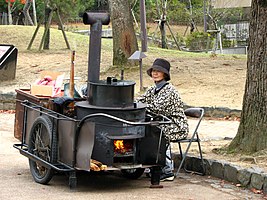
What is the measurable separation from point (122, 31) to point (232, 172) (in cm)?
1095

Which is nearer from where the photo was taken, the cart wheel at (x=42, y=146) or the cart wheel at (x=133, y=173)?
the cart wheel at (x=42, y=146)

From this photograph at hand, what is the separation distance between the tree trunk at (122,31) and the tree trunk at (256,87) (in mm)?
9911

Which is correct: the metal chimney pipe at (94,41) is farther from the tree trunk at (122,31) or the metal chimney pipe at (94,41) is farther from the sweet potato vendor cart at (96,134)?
the tree trunk at (122,31)

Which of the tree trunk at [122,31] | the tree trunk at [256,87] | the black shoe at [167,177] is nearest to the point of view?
the black shoe at [167,177]

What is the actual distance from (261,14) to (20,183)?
3488 mm

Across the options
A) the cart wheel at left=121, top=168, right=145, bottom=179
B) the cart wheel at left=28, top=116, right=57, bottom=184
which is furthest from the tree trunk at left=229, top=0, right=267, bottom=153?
the cart wheel at left=28, top=116, right=57, bottom=184

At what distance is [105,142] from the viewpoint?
7.18m

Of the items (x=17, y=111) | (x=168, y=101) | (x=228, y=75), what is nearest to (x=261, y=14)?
(x=168, y=101)

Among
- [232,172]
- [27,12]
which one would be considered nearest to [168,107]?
[232,172]

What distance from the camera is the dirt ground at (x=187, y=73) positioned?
1509 centimetres

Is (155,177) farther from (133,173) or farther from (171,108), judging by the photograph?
(171,108)

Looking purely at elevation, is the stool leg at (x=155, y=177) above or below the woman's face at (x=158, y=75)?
below

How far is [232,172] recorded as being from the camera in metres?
7.77

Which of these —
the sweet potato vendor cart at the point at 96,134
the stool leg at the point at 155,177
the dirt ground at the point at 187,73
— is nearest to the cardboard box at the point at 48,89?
the sweet potato vendor cart at the point at 96,134
